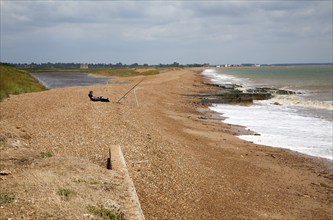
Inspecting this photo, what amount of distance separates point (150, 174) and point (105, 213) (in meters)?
3.41

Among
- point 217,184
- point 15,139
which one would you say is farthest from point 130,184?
point 15,139

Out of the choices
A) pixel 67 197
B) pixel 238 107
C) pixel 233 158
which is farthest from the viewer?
pixel 238 107

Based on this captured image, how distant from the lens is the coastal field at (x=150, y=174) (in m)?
6.12

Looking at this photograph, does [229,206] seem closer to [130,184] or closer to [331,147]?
[130,184]

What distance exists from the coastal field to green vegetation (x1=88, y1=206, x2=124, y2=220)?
0.02m

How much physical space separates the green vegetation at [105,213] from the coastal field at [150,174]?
2 cm

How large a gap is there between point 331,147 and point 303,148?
113 cm

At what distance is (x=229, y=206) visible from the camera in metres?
8.25

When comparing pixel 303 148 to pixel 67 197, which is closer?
pixel 67 197

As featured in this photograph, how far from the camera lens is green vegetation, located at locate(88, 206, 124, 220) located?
555 cm

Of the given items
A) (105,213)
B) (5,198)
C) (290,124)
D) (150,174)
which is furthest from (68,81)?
(105,213)

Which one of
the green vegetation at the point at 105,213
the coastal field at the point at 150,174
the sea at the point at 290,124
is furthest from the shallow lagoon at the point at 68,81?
the green vegetation at the point at 105,213

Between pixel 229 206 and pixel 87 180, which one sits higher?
pixel 87 180

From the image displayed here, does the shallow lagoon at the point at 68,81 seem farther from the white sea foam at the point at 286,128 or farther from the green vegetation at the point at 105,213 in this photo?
the green vegetation at the point at 105,213
